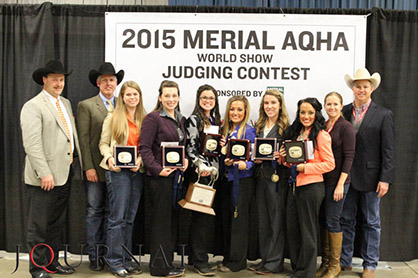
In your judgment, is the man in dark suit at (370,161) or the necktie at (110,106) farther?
the necktie at (110,106)

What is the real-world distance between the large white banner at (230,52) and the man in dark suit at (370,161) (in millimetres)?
428

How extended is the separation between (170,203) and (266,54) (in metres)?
1.77

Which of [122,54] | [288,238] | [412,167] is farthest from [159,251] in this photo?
[412,167]

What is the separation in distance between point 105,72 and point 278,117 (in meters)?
1.62

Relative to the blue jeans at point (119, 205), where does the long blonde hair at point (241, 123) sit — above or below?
above

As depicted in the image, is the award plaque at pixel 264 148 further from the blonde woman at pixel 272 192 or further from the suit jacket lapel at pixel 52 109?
the suit jacket lapel at pixel 52 109

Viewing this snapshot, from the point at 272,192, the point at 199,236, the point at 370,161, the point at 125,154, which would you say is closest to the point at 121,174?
the point at 125,154

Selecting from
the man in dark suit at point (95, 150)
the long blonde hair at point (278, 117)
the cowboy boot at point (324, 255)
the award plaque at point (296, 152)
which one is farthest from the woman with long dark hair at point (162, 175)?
the cowboy boot at point (324, 255)

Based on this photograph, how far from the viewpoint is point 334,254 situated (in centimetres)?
361

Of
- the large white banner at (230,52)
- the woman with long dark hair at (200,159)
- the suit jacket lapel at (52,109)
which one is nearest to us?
the suit jacket lapel at (52,109)

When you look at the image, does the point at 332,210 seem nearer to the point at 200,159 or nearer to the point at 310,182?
the point at 310,182

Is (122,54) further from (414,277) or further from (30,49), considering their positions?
(414,277)

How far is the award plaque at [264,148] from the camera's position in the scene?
355 centimetres

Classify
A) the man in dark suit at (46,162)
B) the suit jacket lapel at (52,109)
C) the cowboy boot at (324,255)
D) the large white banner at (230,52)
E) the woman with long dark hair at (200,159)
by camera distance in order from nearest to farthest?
the man in dark suit at (46,162)
the suit jacket lapel at (52,109)
the woman with long dark hair at (200,159)
the cowboy boot at (324,255)
the large white banner at (230,52)
